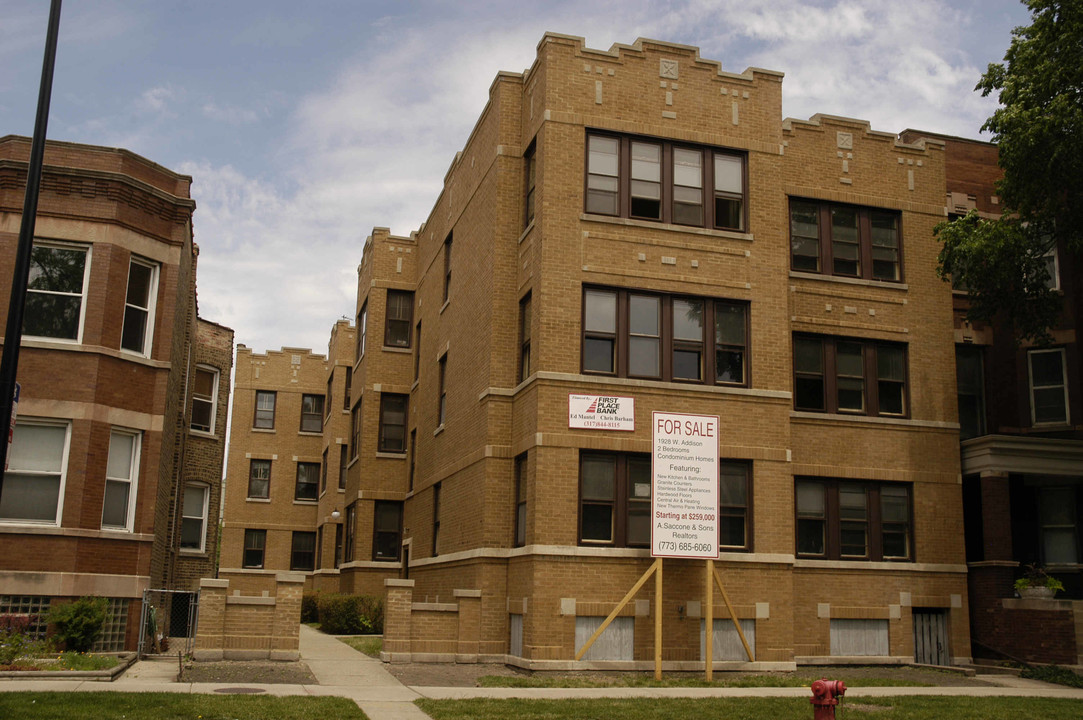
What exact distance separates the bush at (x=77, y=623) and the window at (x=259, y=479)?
97.6 ft

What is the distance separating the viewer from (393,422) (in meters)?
35.6

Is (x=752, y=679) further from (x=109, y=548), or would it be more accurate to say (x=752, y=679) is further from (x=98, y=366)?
(x=98, y=366)

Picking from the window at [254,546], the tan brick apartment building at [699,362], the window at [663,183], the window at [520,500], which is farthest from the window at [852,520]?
the window at [254,546]

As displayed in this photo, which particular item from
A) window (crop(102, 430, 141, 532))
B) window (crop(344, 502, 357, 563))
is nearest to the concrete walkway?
window (crop(102, 430, 141, 532))

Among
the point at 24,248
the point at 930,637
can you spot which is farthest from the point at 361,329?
the point at 24,248

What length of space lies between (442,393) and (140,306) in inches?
387

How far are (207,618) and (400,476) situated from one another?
15.7 m

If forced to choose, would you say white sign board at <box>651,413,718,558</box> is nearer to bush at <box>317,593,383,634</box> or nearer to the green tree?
the green tree

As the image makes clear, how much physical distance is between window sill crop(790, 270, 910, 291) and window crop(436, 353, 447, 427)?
9.78 m

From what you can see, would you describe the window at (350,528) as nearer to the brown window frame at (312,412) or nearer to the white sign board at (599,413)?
the brown window frame at (312,412)

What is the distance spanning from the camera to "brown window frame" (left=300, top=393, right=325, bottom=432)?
161 ft

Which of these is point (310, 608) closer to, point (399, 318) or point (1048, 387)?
point (399, 318)

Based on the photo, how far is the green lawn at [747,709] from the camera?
45.4 feet

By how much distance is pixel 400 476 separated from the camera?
3491cm
